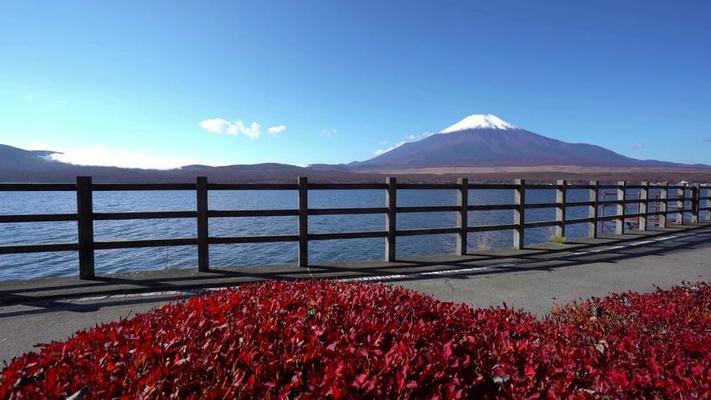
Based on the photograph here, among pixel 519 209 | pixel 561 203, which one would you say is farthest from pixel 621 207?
pixel 519 209

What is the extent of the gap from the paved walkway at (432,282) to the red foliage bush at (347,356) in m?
1.56

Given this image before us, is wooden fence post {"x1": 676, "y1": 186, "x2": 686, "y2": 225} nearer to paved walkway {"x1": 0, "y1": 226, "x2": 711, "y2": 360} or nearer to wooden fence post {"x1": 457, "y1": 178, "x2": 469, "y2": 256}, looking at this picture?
paved walkway {"x1": 0, "y1": 226, "x2": 711, "y2": 360}

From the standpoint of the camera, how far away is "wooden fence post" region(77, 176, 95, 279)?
6.76 meters

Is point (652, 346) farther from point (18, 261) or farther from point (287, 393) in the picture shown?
point (18, 261)

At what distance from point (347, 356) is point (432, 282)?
202 inches

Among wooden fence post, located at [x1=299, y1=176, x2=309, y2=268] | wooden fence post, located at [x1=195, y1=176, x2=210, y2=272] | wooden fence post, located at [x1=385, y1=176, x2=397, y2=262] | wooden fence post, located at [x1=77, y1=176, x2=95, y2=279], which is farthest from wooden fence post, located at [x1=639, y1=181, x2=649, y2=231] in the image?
wooden fence post, located at [x1=77, y1=176, x2=95, y2=279]

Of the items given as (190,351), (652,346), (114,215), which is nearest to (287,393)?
(190,351)

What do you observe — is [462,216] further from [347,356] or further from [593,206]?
[347,356]

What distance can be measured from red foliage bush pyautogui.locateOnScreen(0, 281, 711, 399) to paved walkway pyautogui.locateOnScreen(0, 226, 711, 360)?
61.3 inches

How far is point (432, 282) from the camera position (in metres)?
7.10

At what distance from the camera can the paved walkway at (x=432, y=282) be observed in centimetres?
504

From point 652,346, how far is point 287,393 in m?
2.90

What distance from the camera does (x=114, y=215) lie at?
6.98 m

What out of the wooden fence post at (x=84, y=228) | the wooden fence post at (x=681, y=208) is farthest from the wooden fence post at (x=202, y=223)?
the wooden fence post at (x=681, y=208)
